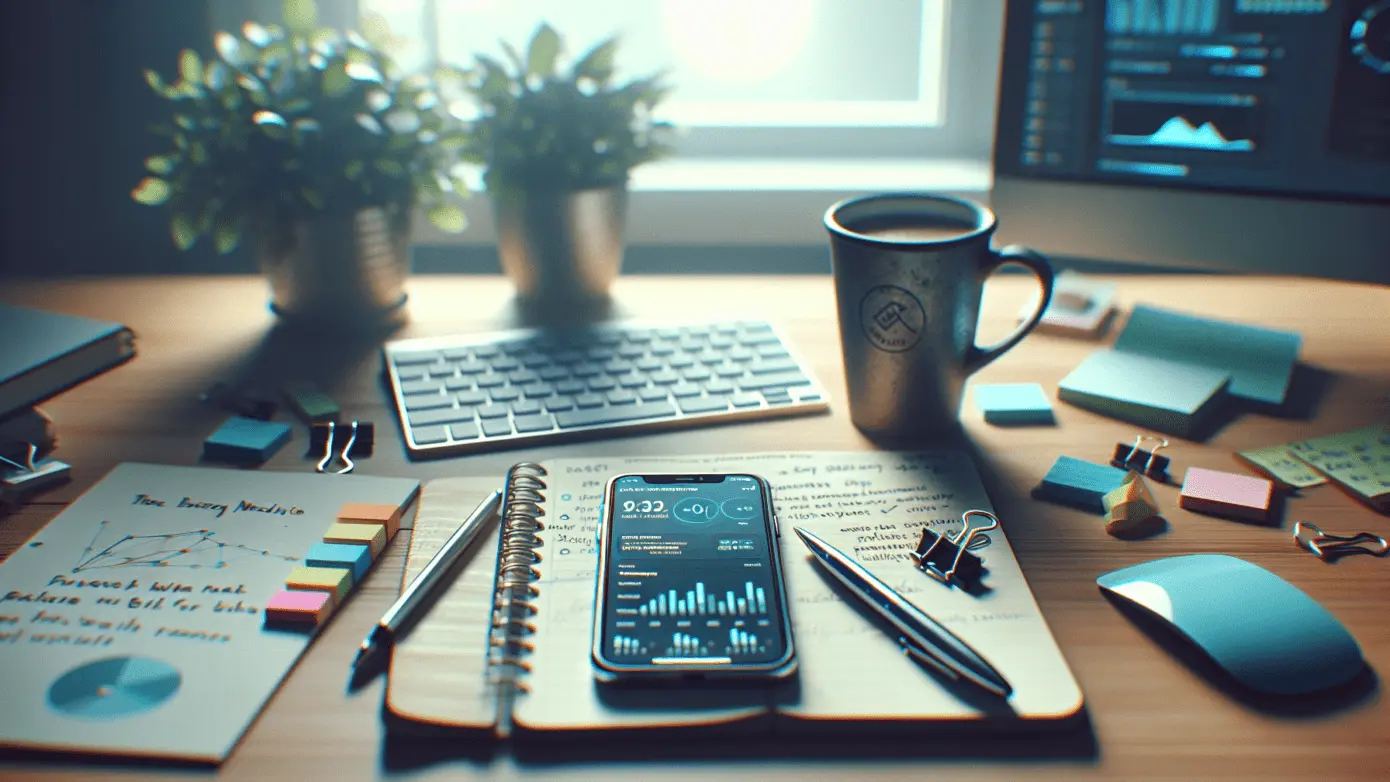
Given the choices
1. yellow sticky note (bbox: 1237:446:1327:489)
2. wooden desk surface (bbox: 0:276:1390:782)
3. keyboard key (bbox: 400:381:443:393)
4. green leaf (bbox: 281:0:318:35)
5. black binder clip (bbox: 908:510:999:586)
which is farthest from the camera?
green leaf (bbox: 281:0:318:35)

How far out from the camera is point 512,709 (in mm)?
444

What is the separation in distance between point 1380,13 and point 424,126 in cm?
67

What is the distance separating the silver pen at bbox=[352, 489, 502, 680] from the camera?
1.58ft

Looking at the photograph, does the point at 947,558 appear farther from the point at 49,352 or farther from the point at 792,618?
the point at 49,352

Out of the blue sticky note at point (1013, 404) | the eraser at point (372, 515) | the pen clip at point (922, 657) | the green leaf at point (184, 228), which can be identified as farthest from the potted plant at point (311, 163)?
the pen clip at point (922, 657)

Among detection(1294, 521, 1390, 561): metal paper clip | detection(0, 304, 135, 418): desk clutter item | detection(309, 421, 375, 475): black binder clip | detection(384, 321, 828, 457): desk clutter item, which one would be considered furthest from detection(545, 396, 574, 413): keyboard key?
detection(1294, 521, 1390, 561): metal paper clip

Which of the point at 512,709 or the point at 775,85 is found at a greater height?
the point at 775,85

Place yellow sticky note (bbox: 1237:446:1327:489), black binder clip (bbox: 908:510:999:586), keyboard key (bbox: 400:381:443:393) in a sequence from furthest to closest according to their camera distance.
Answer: keyboard key (bbox: 400:381:443:393), yellow sticky note (bbox: 1237:446:1327:489), black binder clip (bbox: 908:510:999:586)

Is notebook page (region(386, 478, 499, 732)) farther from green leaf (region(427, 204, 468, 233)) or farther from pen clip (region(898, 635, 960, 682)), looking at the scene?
green leaf (region(427, 204, 468, 233))

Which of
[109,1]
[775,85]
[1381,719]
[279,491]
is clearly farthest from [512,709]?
[775,85]

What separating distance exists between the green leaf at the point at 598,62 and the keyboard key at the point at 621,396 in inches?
11.5

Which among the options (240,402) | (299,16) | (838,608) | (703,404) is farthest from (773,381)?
(299,16)

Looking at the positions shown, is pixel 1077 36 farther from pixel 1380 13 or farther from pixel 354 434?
pixel 354 434

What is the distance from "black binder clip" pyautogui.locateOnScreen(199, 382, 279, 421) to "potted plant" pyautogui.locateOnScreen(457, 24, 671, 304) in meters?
0.26
